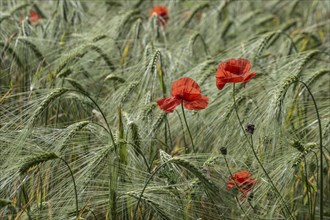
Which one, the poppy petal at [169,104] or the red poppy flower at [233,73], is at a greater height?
the red poppy flower at [233,73]

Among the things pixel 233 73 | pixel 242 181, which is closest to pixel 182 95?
pixel 233 73

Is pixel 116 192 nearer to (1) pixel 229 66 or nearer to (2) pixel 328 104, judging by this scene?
(1) pixel 229 66

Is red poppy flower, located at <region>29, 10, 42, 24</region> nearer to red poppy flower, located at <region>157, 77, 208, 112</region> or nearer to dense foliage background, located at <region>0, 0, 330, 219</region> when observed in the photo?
dense foliage background, located at <region>0, 0, 330, 219</region>

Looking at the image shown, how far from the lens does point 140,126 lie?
2309 mm

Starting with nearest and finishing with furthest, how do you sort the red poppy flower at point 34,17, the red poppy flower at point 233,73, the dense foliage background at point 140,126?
the dense foliage background at point 140,126
the red poppy flower at point 233,73
the red poppy flower at point 34,17

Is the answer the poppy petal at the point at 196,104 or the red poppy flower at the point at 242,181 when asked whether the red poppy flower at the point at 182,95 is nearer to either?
the poppy petal at the point at 196,104

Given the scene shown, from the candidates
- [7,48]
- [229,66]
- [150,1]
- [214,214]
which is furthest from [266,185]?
[150,1]

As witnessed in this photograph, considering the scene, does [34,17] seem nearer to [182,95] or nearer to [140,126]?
[140,126]

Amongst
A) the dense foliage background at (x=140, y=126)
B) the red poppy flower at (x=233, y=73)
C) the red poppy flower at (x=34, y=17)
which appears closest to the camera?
the dense foliage background at (x=140, y=126)

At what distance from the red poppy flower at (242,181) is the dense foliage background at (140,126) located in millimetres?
24

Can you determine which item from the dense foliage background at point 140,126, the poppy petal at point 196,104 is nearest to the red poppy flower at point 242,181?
the dense foliage background at point 140,126

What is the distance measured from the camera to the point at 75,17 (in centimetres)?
356

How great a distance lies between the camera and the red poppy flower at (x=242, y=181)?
2.02m

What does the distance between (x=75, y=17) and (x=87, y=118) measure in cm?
124
